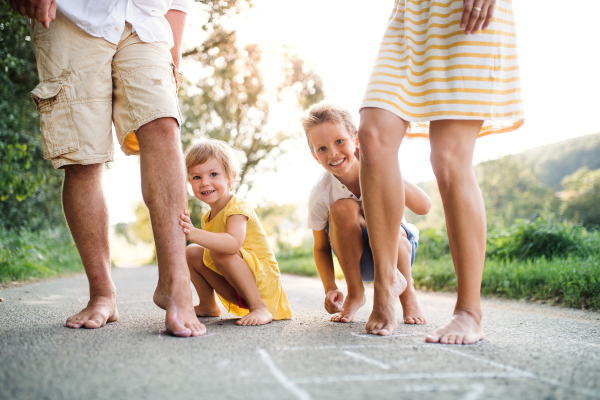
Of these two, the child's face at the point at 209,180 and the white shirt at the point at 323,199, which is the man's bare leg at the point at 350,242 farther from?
the child's face at the point at 209,180

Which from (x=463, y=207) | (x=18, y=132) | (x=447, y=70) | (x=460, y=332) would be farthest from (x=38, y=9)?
(x=18, y=132)

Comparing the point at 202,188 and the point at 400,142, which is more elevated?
the point at 400,142

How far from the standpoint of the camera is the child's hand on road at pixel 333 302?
7.70 ft

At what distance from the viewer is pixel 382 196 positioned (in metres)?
1.80

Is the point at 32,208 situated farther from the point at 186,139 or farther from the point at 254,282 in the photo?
the point at 254,282

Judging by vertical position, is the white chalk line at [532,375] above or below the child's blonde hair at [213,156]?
below

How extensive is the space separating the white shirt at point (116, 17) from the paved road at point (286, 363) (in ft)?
4.20

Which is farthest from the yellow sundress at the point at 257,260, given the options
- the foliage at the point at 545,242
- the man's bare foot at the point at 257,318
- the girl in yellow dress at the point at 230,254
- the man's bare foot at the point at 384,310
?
the foliage at the point at 545,242

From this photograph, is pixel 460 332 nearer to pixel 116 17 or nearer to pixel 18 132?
pixel 116 17

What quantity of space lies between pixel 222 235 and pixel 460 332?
1.11m

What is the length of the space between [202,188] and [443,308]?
71.9 inches

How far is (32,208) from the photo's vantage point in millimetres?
→ 9367

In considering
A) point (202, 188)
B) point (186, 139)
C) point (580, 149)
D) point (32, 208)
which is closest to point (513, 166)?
point (580, 149)

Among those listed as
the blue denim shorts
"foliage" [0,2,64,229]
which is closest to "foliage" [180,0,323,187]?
"foliage" [0,2,64,229]
